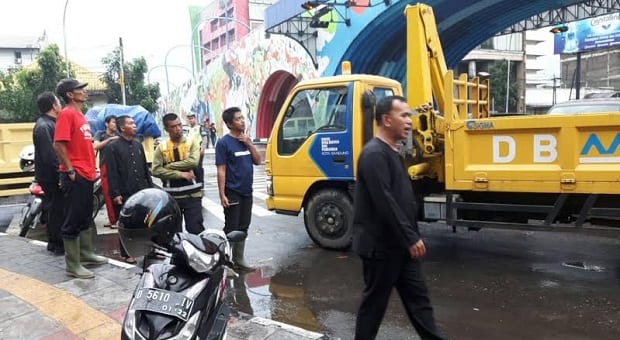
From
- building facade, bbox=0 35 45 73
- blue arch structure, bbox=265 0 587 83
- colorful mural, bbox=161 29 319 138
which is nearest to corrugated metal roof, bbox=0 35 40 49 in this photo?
building facade, bbox=0 35 45 73

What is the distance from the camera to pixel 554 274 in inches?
223

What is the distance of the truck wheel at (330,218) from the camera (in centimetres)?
671

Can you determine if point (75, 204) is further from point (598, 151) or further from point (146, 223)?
point (598, 151)

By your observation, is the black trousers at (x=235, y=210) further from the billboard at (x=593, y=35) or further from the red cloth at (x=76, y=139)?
the billboard at (x=593, y=35)

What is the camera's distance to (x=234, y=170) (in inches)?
227

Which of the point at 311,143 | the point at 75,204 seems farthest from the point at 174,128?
the point at 311,143

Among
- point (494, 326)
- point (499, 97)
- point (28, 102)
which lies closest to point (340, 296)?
point (494, 326)

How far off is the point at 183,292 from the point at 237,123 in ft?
9.81

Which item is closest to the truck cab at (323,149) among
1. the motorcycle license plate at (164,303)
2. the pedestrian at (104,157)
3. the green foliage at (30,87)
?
the pedestrian at (104,157)

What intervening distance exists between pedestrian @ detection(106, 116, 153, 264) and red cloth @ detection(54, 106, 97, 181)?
2.08 feet

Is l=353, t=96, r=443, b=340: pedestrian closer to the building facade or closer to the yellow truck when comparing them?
the yellow truck

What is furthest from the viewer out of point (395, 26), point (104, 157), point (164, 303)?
point (395, 26)

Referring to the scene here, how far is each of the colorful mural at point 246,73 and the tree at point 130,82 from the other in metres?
5.69

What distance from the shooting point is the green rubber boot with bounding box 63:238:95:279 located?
17.5ft
